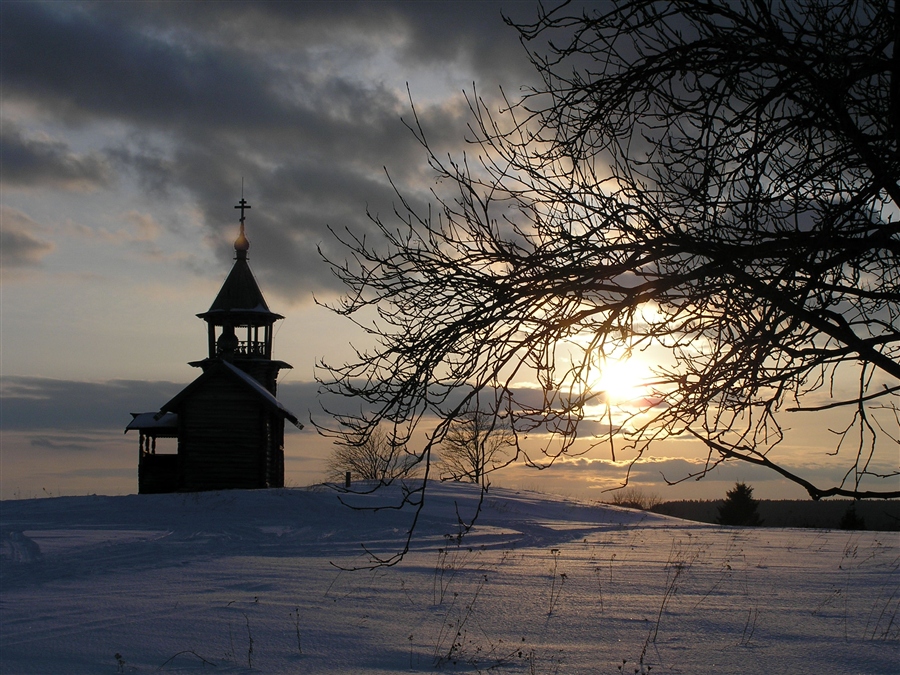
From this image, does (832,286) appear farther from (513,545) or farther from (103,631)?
(513,545)

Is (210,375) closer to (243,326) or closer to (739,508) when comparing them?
(243,326)

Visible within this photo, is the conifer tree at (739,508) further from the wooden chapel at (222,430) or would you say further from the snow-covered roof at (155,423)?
the snow-covered roof at (155,423)

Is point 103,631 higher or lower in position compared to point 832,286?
lower

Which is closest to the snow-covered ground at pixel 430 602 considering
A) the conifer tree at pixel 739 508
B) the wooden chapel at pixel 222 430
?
the wooden chapel at pixel 222 430

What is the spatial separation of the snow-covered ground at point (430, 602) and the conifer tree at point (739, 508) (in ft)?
67.6

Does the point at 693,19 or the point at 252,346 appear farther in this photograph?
the point at 252,346

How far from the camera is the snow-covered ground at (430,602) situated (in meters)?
6.70

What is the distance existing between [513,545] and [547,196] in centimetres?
1188

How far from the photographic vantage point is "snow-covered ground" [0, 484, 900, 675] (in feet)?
22.0

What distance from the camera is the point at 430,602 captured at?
916cm

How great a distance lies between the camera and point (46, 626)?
7570mm

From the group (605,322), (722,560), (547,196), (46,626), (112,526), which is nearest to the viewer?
(605,322)

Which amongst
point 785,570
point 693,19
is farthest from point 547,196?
point 785,570

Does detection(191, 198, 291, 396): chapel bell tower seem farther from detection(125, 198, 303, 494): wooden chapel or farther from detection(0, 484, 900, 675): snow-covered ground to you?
detection(0, 484, 900, 675): snow-covered ground
